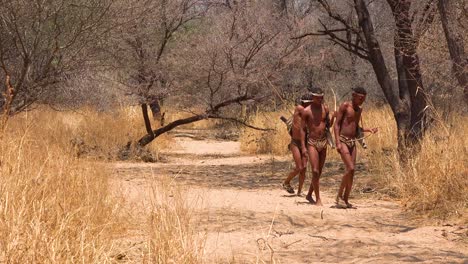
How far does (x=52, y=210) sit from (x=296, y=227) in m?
2.79

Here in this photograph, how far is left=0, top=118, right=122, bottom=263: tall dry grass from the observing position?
4270 mm

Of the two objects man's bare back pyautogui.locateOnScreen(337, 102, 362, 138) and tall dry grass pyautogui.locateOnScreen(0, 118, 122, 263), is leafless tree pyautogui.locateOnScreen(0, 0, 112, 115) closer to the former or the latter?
tall dry grass pyautogui.locateOnScreen(0, 118, 122, 263)

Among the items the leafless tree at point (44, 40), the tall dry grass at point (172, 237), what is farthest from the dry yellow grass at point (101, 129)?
the tall dry grass at point (172, 237)

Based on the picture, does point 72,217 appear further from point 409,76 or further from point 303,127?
point 409,76

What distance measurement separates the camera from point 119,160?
14.6 metres

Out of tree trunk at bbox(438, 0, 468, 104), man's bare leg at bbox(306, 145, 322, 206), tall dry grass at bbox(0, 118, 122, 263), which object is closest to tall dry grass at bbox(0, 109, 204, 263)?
tall dry grass at bbox(0, 118, 122, 263)

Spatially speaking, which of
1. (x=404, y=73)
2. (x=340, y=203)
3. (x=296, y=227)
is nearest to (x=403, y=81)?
(x=404, y=73)

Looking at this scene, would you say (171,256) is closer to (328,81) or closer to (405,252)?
(405,252)

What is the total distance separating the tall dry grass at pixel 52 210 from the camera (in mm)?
4270

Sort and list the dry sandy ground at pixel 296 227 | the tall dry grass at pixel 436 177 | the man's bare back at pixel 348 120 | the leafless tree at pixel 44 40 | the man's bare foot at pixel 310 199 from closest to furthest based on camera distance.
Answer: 1. the dry sandy ground at pixel 296 227
2. the tall dry grass at pixel 436 177
3. the man's bare back at pixel 348 120
4. the man's bare foot at pixel 310 199
5. the leafless tree at pixel 44 40

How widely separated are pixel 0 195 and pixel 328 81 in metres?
20.9

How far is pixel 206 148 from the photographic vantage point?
19156 mm

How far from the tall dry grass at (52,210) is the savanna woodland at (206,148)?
0.02 metres

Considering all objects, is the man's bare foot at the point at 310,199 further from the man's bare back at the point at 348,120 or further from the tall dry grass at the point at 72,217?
the tall dry grass at the point at 72,217
